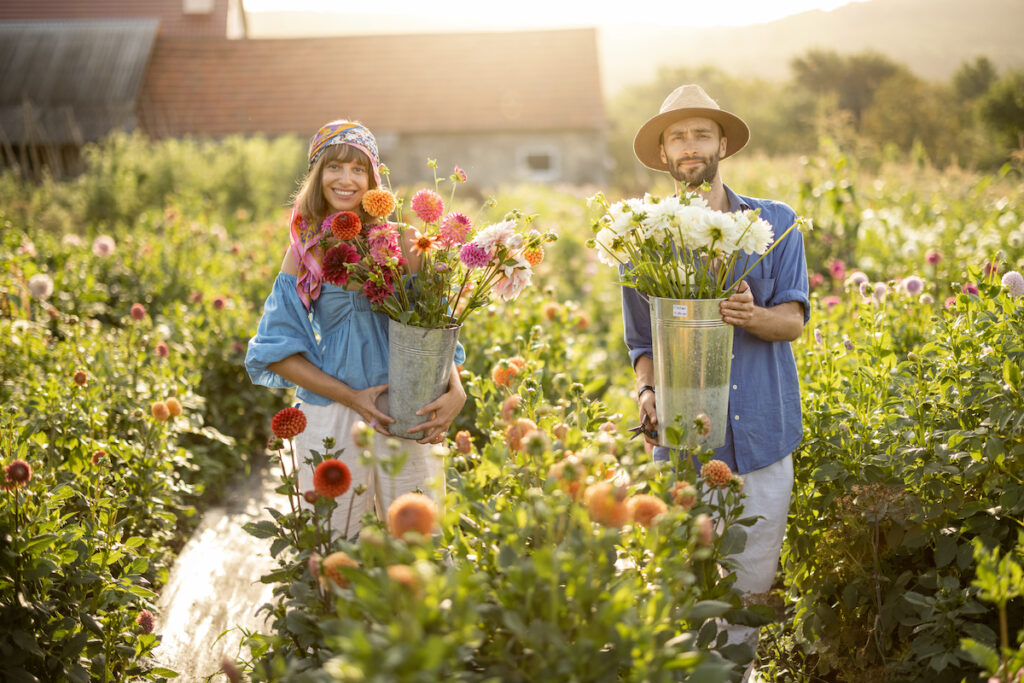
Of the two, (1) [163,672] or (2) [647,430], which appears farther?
(1) [163,672]

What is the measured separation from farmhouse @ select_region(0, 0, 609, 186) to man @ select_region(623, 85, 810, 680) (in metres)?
16.4

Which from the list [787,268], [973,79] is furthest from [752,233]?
[973,79]

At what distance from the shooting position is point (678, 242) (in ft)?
5.86

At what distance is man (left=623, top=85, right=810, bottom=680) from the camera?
215 cm

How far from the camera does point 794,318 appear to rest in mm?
2131

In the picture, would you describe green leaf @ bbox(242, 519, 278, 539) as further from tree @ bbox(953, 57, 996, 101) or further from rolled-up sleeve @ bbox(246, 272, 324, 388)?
tree @ bbox(953, 57, 996, 101)

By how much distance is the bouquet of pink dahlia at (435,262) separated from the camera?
6.25 feet

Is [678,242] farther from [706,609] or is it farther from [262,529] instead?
[262,529]

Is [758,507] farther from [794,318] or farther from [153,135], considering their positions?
[153,135]

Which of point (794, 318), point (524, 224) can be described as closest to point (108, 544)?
point (524, 224)

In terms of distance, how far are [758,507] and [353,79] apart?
19.6 m

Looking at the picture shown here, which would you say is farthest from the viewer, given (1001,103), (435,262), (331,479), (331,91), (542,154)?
(1001,103)

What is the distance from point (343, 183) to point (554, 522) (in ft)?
4.09

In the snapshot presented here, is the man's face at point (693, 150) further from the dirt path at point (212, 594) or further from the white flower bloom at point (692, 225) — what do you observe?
the dirt path at point (212, 594)
